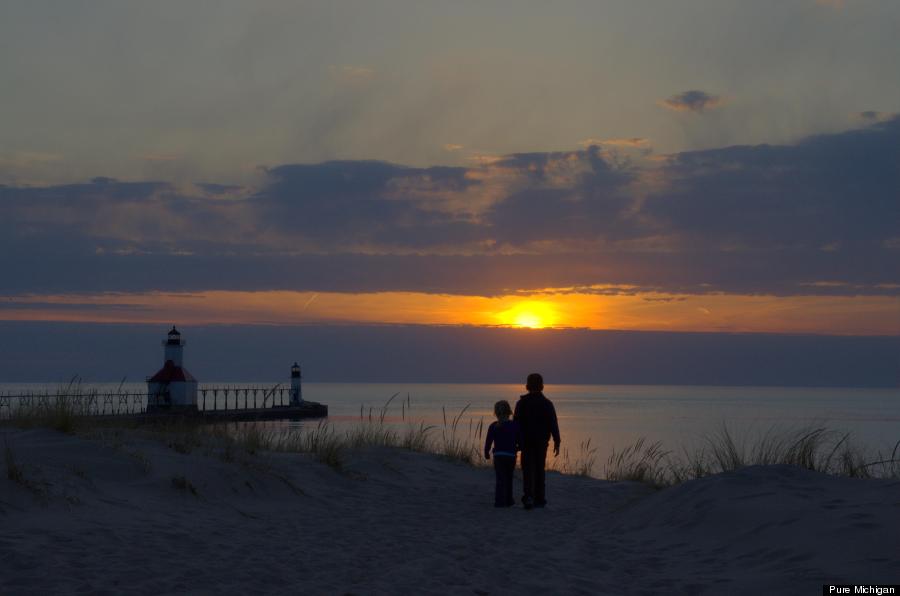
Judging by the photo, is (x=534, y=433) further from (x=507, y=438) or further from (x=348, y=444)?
(x=348, y=444)

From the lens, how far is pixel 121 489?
1022 centimetres

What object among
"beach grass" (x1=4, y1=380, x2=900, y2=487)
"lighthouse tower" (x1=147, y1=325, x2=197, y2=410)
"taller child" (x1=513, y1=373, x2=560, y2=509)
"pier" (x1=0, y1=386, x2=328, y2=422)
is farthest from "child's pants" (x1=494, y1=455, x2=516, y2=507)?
"lighthouse tower" (x1=147, y1=325, x2=197, y2=410)

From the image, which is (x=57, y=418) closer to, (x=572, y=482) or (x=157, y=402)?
(x=572, y=482)

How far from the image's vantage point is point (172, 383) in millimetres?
50000

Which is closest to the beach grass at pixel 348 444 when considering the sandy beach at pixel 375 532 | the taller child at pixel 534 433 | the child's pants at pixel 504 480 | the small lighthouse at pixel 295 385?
the sandy beach at pixel 375 532

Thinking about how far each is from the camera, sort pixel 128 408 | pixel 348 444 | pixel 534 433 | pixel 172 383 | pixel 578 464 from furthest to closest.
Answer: pixel 172 383
pixel 128 408
pixel 578 464
pixel 348 444
pixel 534 433

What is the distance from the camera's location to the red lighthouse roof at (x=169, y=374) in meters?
50.1

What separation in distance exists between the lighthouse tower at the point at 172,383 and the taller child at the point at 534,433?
39.7 metres

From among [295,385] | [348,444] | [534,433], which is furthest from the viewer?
[295,385]

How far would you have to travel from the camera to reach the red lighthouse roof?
5006 centimetres

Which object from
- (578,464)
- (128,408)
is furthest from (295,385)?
(578,464)

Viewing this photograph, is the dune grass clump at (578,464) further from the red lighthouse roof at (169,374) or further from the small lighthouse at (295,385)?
the small lighthouse at (295,385)

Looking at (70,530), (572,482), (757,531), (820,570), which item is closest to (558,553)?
(757,531)

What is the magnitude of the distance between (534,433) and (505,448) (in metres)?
0.48
